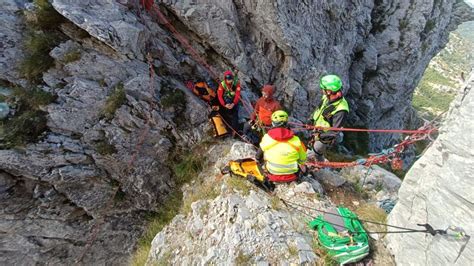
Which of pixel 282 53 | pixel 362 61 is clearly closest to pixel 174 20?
pixel 282 53

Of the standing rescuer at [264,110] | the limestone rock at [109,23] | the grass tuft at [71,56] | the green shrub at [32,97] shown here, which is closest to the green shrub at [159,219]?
the standing rescuer at [264,110]

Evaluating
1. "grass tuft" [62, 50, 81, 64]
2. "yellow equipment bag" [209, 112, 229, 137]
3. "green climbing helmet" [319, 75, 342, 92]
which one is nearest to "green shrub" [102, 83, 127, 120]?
"grass tuft" [62, 50, 81, 64]

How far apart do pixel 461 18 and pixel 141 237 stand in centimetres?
3930

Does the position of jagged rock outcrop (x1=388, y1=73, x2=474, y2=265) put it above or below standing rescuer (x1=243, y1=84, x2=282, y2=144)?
above

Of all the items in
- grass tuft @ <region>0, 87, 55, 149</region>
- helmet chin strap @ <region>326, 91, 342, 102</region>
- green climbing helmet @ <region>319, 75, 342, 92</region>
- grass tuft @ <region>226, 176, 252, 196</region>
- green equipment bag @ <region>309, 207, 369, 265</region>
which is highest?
green climbing helmet @ <region>319, 75, 342, 92</region>

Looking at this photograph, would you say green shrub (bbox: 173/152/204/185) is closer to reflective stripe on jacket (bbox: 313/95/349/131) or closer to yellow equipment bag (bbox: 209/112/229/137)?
yellow equipment bag (bbox: 209/112/229/137)

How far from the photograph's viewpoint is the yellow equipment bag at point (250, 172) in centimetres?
790

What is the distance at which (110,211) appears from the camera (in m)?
9.64

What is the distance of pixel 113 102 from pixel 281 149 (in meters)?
5.53

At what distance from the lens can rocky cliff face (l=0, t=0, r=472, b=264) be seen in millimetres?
8602

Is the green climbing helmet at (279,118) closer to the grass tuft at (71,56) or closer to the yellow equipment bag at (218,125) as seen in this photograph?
the yellow equipment bag at (218,125)

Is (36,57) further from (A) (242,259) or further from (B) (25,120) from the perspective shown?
(A) (242,259)

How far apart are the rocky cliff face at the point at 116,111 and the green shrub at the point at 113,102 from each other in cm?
11

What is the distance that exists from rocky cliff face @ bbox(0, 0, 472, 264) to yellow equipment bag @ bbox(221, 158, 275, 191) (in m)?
2.61
